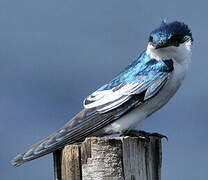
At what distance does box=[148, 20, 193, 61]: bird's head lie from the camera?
479 centimetres

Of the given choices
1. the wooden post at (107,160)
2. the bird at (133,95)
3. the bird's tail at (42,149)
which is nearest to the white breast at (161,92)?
the bird at (133,95)

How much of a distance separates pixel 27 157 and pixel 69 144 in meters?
0.36

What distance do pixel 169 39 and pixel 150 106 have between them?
28.0 inches

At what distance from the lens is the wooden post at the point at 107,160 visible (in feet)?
11.9

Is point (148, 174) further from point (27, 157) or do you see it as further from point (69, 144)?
point (27, 157)

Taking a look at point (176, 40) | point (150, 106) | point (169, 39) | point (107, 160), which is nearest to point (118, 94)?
point (150, 106)

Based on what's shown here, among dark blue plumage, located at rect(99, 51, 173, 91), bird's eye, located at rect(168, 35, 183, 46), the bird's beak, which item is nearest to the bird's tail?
dark blue plumage, located at rect(99, 51, 173, 91)

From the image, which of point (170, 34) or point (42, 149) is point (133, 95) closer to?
point (170, 34)

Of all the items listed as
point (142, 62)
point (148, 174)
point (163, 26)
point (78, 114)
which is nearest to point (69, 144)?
point (78, 114)

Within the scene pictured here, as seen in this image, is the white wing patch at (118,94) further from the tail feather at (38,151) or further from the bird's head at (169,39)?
the tail feather at (38,151)

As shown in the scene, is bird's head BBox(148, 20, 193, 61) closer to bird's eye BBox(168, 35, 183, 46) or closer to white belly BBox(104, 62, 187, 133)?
bird's eye BBox(168, 35, 183, 46)

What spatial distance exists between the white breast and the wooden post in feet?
1.88

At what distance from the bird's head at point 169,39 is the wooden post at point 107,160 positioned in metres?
1.22

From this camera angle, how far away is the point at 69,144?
13.6ft
